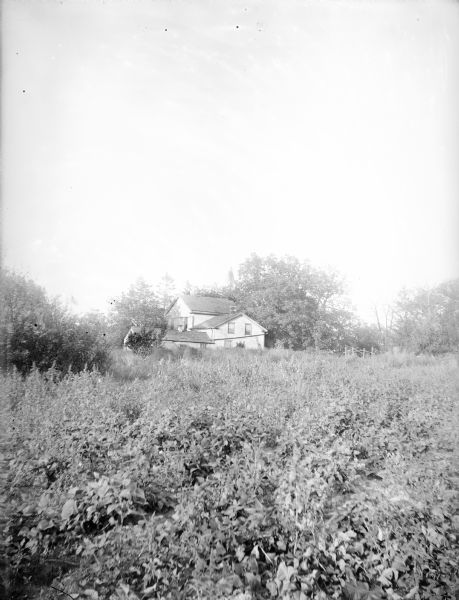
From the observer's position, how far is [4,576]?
222 centimetres

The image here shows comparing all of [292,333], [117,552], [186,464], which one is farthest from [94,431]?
[292,333]

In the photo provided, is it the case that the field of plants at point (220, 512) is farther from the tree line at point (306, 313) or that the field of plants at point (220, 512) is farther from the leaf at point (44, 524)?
the tree line at point (306, 313)

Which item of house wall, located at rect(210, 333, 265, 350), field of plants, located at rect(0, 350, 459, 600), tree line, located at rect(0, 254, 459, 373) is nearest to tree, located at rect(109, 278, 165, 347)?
tree line, located at rect(0, 254, 459, 373)

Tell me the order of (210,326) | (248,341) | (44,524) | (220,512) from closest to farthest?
(44,524), (220,512), (248,341), (210,326)

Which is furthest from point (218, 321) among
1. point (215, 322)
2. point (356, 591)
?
point (356, 591)

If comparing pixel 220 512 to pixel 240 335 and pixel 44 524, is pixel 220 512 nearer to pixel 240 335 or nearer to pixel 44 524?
pixel 44 524

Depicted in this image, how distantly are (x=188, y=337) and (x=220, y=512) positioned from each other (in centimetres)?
3100

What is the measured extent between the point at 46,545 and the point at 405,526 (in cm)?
318

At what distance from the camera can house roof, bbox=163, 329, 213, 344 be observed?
32.4 metres

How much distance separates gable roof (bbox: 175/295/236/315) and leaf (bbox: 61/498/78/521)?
127ft

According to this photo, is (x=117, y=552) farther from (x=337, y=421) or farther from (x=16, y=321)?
(x=16, y=321)

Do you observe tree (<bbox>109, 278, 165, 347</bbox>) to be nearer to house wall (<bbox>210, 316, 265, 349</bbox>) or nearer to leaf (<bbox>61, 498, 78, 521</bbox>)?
house wall (<bbox>210, 316, 265, 349</bbox>)

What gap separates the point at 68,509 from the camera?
9.48ft

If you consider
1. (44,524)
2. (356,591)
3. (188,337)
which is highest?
(188,337)
